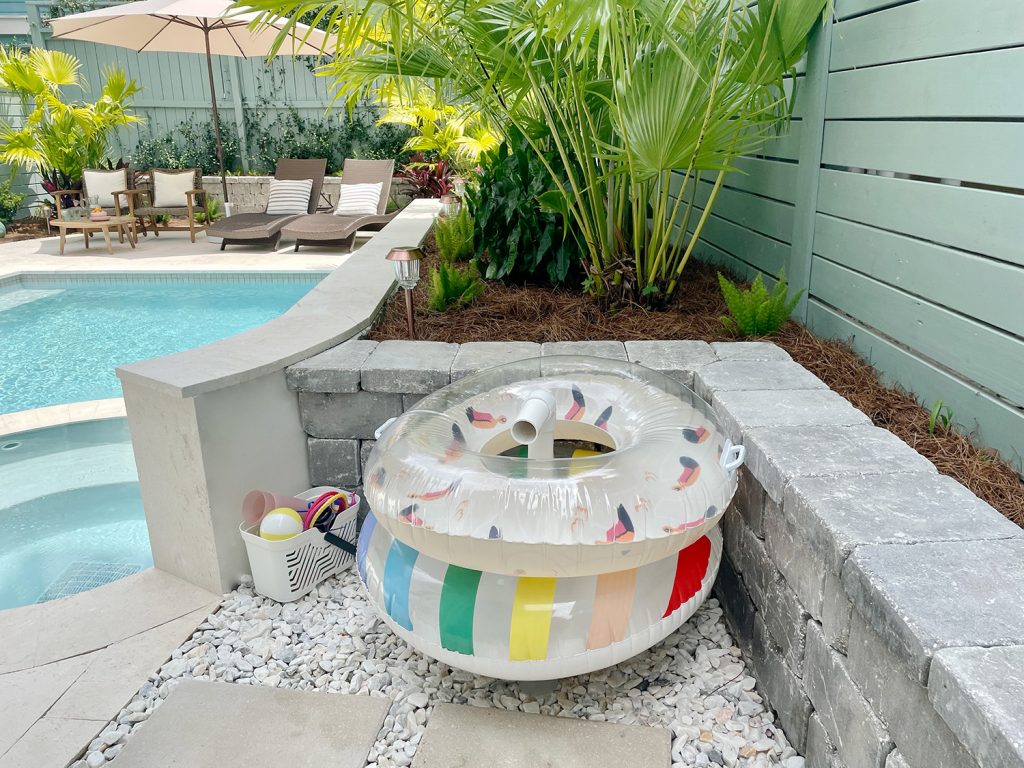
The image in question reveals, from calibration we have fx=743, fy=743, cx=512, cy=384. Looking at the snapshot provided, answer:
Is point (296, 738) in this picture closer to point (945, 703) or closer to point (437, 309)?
point (945, 703)

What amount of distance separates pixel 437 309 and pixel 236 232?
5.79m

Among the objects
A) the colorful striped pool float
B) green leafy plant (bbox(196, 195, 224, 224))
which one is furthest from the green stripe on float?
green leafy plant (bbox(196, 195, 224, 224))

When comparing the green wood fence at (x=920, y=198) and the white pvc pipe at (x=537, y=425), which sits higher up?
the green wood fence at (x=920, y=198)

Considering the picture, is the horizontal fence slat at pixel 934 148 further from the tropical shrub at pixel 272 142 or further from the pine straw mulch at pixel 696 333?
the tropical shrub at pixel 272 142

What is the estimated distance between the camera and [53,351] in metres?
5.75

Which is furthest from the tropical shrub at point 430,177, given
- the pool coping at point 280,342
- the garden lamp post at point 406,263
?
the garden lamp post at point 406,263

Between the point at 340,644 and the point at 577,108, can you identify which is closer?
the point at 340,644

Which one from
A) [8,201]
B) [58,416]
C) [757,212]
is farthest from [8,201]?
[757,212]

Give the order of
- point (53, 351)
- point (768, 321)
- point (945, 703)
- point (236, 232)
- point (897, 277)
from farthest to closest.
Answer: point (236, 232) < point (53, 351) < point (768, 321) < point (897, 277) < point (945, 703)

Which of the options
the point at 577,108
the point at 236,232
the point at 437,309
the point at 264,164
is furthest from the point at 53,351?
the point at 264,164

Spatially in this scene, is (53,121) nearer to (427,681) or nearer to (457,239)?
(457,239)

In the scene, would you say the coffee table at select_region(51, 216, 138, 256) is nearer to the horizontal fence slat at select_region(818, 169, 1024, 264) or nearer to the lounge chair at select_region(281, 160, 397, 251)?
the lounge chair at select_region(281, 160, 397, 251)

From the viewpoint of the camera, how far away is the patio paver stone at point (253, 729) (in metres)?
1.71

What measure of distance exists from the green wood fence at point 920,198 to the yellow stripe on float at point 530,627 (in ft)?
4.18
